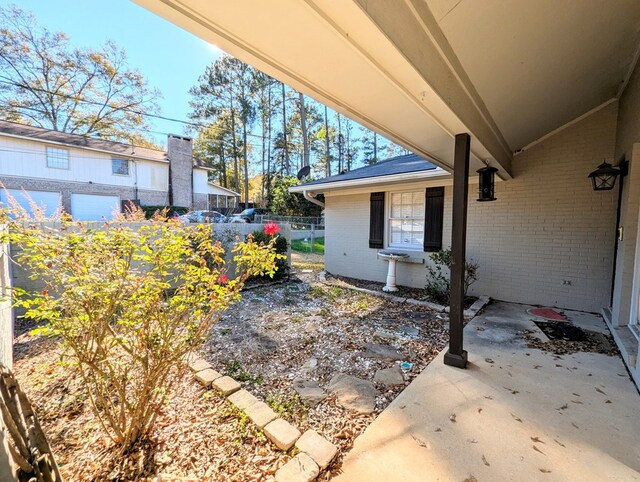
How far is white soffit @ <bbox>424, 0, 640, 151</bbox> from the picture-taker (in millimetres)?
1822

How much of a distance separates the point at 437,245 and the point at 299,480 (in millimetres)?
5168

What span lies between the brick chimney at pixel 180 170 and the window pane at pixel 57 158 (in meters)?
5.10

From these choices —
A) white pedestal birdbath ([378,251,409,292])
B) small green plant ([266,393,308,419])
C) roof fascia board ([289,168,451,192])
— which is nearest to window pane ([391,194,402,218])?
roof fascia board ([289,168,451,192])

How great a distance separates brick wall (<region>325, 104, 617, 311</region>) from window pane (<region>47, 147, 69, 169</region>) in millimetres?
18601

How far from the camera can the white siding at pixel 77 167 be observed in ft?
42.7

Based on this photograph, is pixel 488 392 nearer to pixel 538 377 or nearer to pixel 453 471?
pixel 538 377

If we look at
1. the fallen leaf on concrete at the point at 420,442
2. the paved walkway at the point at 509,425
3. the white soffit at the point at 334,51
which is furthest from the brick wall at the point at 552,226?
the fallen leaf on concrete at the point at 420,442

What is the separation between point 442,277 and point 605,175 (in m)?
2.73

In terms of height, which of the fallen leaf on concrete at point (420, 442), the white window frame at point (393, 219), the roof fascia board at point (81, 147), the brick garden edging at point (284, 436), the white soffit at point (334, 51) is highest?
A: the roof fascia board at point (81, 147)

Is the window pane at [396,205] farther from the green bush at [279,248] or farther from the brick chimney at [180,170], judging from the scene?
the brick chimney at [180,170]

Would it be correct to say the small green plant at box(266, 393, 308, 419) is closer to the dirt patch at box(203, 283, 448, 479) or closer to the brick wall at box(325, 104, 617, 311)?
the dirt patch at box(203, 283, 448, 479)

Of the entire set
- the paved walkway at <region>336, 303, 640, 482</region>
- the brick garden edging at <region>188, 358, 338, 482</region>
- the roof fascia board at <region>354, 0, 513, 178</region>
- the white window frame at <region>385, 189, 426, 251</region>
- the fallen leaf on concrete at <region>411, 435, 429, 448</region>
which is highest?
the roof fascia board at <region>354, 0, 513, 178</region>

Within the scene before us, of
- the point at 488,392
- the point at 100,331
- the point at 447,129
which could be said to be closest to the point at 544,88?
the point at 447,129

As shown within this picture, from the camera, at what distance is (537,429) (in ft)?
6.51
